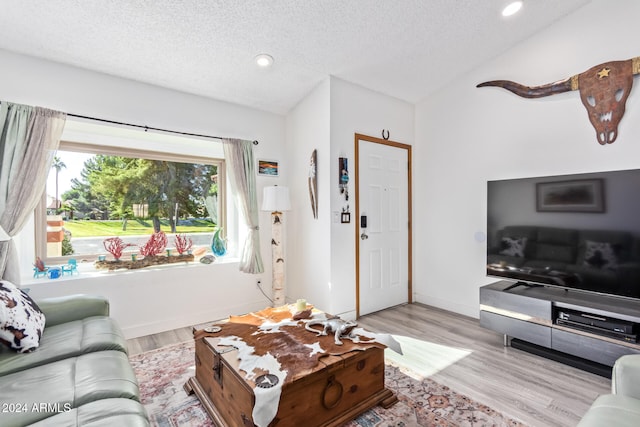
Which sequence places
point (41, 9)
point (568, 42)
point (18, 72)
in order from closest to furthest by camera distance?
1. point (41, 9)
2. point (18, 72)
3. point (568, 42)

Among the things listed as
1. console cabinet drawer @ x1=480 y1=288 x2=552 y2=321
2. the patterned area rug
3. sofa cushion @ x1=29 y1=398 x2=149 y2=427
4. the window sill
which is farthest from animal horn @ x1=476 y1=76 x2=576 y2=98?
sofa cushion @ x1=29 y1=398 x2=149 y2=427

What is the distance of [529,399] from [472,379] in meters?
0.34

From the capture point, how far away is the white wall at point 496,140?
2.44 meters

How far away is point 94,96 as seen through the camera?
2.68 m

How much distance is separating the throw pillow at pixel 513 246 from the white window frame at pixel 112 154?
308 centimetres

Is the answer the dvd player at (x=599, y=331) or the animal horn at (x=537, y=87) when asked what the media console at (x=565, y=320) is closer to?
the dvd player at (x=599, y=331)

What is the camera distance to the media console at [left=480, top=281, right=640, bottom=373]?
202 centimetres

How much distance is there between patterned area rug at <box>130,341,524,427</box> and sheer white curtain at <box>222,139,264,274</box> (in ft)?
4.35

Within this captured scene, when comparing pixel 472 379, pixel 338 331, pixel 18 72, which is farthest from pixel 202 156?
pixel 472 379

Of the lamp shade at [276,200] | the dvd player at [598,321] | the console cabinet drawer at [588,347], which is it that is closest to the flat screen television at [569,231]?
the dvd player at [598,321]

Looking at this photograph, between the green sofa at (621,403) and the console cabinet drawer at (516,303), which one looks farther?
the console cabinet drawer at (516,303)

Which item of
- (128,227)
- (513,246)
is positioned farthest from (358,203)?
(128,227)

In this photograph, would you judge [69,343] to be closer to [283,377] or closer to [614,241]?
[283,377]

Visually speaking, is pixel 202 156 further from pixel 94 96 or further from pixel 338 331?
pixel 338 331
